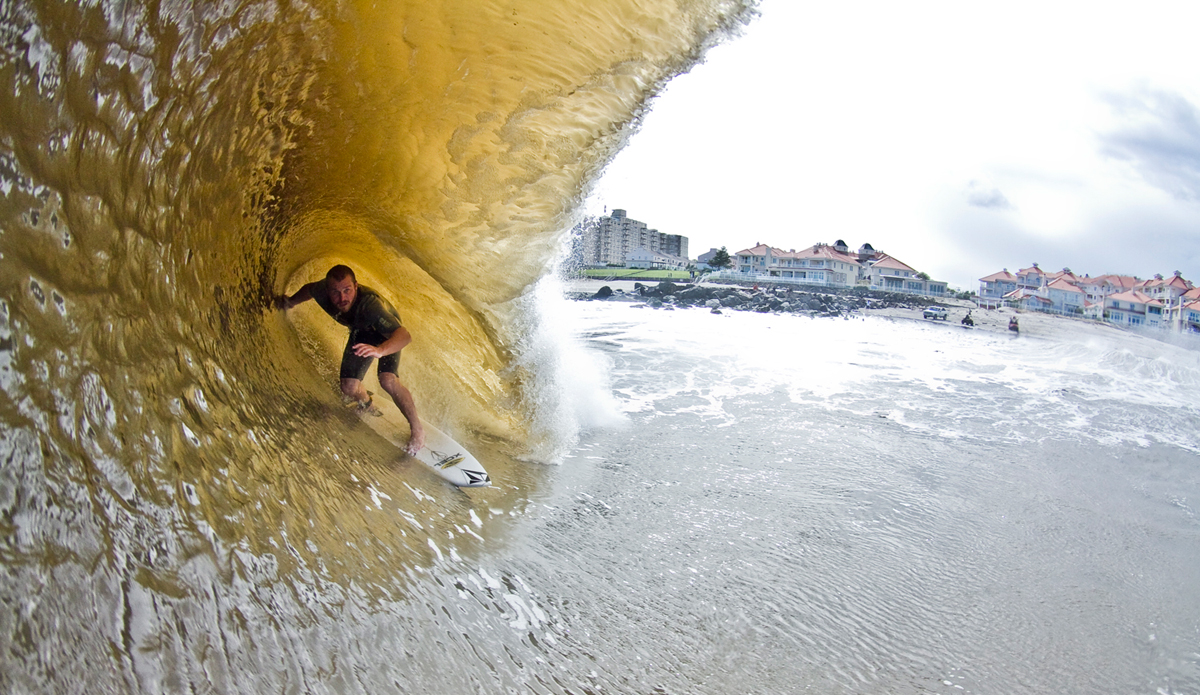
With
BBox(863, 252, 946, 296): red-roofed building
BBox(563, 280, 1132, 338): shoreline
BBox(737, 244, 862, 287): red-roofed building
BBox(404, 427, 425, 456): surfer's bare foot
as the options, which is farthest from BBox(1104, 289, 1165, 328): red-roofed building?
BBox(404, 427, 425, 456): surfer's bare foot

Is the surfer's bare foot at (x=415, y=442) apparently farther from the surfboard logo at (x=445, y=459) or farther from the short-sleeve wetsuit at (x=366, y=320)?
the short-sleeve wetsuit at (x=366, y=320)

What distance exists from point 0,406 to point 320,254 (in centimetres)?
324

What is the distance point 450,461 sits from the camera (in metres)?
3.62

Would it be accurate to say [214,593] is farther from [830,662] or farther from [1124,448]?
[1124,448]

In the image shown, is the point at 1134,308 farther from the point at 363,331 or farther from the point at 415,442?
the point at 363,331

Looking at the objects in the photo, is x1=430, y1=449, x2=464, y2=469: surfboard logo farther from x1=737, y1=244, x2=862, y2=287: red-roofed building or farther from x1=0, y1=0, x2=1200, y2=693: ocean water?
x1=737, y1=244, x2=862, y2=287: red-roofed building

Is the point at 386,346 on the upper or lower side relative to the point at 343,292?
lower

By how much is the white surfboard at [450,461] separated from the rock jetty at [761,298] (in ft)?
25.6

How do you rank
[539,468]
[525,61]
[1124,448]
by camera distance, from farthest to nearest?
[1124,448]
[539,468]
[525,61]

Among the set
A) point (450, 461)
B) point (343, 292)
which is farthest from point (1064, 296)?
point (343, 292)

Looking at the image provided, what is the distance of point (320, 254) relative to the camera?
431cm

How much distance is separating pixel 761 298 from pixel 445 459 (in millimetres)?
10565

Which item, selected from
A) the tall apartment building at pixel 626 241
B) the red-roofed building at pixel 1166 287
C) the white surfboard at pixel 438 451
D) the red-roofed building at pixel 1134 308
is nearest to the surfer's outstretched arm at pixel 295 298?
the white surfboard at pixel 438 451

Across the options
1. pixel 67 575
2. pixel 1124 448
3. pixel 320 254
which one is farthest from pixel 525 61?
pixel 1124 448
